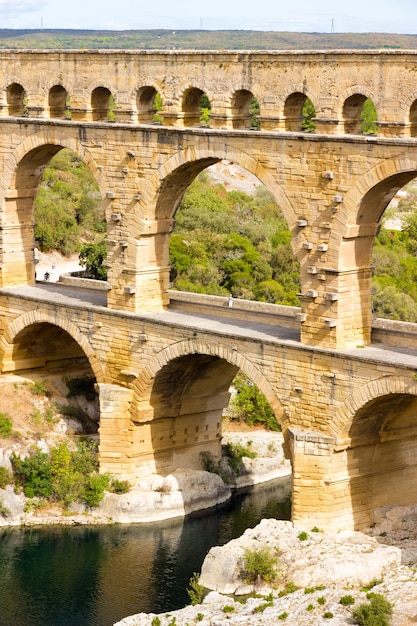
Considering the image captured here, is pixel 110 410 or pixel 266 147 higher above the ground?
pixel 266 147

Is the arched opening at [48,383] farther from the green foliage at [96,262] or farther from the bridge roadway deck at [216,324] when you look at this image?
the green foliage at [96,262]

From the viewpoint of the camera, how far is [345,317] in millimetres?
29125

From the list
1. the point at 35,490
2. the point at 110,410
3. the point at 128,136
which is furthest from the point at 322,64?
the point at 35,490

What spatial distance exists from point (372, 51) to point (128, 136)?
8050mm

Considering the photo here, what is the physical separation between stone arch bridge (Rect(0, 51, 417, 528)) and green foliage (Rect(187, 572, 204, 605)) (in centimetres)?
262

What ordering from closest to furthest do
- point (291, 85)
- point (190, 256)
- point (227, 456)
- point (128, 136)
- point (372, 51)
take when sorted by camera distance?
1. point (372, 51)
2. point (291, 85)
3. point (128, 136)
4. point (227, 456)
5. point (190, 256)

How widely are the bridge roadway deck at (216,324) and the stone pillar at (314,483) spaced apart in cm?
198

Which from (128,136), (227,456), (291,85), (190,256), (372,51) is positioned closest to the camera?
(372,51)

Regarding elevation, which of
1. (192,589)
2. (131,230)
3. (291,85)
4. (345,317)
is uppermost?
(291,85)

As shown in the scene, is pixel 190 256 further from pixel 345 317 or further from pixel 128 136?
pixel 345 317

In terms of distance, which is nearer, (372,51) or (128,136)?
(372,51)

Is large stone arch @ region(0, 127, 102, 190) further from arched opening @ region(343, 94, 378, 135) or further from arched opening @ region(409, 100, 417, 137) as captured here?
arched opening @ region(409, 100, 417, 137)

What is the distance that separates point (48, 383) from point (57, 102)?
7.87 metres

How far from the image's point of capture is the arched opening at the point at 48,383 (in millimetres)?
36656
